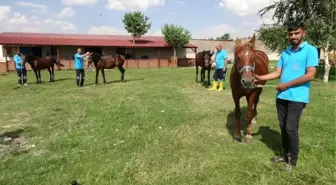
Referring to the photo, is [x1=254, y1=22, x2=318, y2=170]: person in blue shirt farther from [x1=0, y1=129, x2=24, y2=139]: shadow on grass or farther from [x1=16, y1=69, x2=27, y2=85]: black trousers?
[x1=16, y1=69, x2=27, y2=85]: black trousers

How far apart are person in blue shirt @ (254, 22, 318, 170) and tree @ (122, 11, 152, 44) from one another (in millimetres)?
36007

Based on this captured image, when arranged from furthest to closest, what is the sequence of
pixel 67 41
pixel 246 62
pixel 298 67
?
pixel 67 41
pixel 246 62
pixel 298 67

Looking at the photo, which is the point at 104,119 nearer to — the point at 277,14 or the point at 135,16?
the point at 277,14

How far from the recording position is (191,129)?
6.41m

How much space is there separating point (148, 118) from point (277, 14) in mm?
14082

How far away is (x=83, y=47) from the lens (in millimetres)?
34594

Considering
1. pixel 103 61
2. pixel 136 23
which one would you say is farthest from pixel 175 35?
pixel 103 61

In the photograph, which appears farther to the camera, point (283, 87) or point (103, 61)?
point (103, 61)

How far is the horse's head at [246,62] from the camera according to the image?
436 centimetres

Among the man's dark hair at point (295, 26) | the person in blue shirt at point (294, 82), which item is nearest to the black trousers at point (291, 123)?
the person in blue shirt at point (294, 82)

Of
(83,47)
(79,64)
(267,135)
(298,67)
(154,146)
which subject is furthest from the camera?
(83,47)

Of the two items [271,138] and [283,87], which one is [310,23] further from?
[283,87]

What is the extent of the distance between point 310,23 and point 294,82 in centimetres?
1336

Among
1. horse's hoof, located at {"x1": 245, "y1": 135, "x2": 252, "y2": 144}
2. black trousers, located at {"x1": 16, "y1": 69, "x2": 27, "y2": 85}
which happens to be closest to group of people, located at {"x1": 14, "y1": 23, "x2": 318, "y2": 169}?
horse's hoof, located at {"x1": 245, "y1": 135, "x2": 252, "y2": 144}
